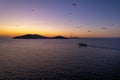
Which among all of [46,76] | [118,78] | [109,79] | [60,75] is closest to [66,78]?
[60,75]

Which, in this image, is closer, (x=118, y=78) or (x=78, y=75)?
(x=118, y=78)

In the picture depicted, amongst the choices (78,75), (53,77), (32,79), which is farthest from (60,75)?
(32,79)

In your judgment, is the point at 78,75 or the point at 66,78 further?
the point at 78,75

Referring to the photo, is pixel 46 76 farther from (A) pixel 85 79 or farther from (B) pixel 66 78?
(A) pixel 85 79

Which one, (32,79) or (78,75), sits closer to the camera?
(32,79)

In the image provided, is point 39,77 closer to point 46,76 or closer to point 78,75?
point 46,76

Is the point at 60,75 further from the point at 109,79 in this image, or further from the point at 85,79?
the point at 109,79

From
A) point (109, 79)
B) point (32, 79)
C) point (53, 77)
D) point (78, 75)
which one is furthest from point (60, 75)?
point (109, 79)
